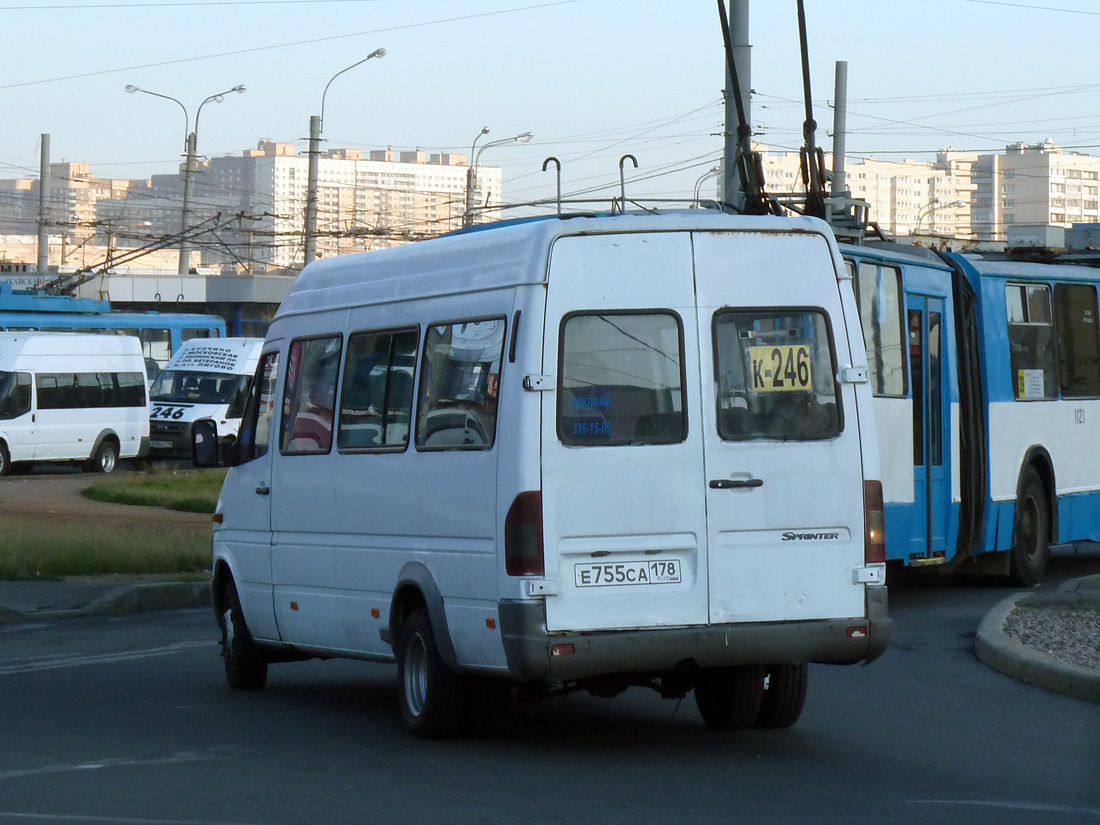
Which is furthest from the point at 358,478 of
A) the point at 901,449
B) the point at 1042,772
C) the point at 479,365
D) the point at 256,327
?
the point at 256,327

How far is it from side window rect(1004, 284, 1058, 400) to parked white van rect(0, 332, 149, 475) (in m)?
21.4

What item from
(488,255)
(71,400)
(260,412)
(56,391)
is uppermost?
(56,391)

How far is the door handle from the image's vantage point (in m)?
7.36

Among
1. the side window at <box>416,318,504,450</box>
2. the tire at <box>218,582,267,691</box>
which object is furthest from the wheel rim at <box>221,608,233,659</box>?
the side window at <box>416,318,504,450</box>

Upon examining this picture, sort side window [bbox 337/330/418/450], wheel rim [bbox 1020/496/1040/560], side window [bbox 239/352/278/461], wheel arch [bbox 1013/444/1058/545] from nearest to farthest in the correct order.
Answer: side window [bbox 337/330/418/450] < side window [bbox 239/352/278/461] < wheel rim [bbox 1020/496/1040/560] < wheel arch [bbox 1013/444/1058/545]

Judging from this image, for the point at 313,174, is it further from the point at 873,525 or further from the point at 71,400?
the point at 873,525

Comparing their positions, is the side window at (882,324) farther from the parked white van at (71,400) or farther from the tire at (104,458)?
the tire at (104,458)

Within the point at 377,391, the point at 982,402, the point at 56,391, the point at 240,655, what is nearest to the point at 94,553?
the point at 240,655

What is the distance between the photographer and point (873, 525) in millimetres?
7555

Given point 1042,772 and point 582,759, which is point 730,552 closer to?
point 582,759

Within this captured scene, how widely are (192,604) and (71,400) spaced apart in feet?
63.9

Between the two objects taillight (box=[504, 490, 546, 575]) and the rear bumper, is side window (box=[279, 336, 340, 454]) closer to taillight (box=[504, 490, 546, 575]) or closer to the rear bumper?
taillight (box=[504, 490, 546, 575])

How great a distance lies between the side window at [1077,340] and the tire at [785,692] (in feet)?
30.0

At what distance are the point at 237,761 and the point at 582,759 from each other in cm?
146
